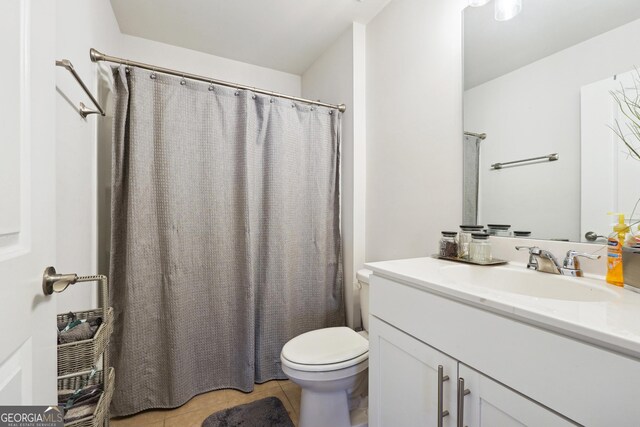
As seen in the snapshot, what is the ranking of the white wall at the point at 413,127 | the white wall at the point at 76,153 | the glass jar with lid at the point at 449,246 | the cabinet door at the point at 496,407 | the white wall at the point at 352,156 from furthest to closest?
the white wall at the point at 352,156 → the white wall at the point at 413,127 → the glass jar with lid at the point at 449,246 → the white wall at the point at 76,153 → the cabinet door at the point at 496,407

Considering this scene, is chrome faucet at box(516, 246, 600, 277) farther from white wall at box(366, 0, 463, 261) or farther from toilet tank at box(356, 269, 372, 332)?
toilet tank at box(356, 269, 372, 332)

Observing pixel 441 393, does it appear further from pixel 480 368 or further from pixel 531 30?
pixel 531 30

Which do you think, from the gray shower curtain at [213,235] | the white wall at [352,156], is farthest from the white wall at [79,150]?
the white wall at [352,156]

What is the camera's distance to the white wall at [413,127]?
1349mm

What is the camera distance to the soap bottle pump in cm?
79

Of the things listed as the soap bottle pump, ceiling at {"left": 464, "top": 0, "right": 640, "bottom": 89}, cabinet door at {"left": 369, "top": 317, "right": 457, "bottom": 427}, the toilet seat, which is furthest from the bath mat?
ceiling at {"left": 464, "top": 0, "right": 640, "bottom": 89}

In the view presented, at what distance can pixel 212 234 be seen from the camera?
166cm

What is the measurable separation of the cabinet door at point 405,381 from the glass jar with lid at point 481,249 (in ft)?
1.52

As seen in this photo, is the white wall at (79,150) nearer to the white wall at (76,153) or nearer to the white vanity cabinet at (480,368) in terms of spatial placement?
the white wall at (76,153)

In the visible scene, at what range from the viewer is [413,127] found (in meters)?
1.54

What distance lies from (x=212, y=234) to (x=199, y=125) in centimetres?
66

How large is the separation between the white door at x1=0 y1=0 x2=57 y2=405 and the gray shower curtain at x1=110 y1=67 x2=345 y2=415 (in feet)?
3.05

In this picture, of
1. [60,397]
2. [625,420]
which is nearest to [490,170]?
[625,420]

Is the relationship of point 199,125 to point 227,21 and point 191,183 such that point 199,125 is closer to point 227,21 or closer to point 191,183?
point 191,183
